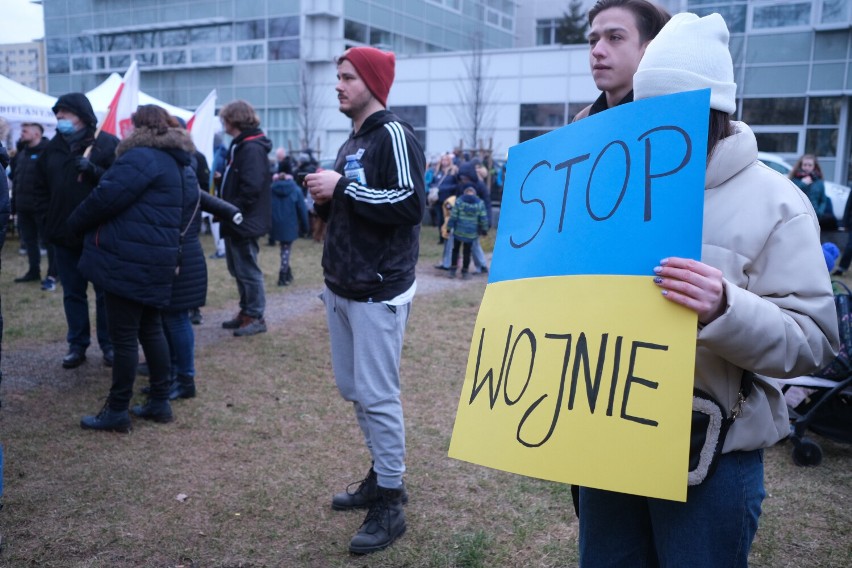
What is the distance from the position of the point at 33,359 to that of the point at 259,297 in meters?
2.14

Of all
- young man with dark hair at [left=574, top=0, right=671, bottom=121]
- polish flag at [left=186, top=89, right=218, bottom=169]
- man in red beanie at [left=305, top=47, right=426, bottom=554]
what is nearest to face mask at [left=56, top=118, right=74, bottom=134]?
man in red beanie at [left=305, top=47, right=426, bottom=554]

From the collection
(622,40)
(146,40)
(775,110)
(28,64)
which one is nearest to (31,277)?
(622,40)

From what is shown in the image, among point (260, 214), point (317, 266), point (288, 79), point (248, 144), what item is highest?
point (288, 79)

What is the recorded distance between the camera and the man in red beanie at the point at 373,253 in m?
3.12

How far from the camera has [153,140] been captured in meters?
4.44

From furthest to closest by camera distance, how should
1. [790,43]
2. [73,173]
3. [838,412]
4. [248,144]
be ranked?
[790,43]
[248,144]
[73,173]
[838,412]

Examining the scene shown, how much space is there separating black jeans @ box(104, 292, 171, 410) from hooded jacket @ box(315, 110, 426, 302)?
188 centimetres

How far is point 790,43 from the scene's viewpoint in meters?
26.2

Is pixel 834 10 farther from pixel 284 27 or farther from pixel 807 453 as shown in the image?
pixel 807 453

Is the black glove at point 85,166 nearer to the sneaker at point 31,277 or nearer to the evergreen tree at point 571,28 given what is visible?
the sneaker at point 31,277

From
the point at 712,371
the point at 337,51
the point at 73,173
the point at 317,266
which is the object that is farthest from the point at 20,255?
the point at 337,51

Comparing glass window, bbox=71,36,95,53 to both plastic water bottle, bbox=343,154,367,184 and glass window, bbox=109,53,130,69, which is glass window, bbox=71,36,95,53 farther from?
plastic water bottle, bbox=343,154,367,184

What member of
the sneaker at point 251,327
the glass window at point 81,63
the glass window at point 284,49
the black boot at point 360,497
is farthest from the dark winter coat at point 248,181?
the glass window at point 81,63

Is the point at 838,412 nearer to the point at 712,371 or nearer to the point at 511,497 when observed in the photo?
the point at 511,497
